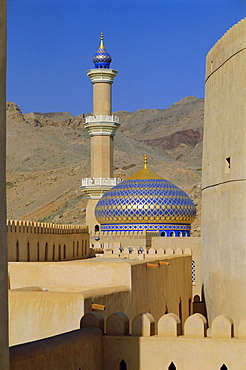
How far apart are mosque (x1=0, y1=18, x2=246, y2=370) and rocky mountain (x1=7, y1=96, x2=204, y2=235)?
32141 mm

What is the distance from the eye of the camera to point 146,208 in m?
28.8

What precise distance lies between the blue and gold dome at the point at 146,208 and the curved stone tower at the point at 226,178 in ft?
47.6

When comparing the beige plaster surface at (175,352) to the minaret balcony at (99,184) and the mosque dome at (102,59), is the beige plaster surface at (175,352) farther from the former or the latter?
the mosque dome at (102,59)

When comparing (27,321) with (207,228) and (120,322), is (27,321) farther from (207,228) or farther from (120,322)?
(207,228)

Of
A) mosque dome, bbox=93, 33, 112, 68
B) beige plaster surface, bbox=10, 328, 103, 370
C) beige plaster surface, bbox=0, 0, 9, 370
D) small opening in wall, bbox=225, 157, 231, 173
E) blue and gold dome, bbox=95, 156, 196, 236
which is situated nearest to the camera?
beige plaster surface, bbox=0, 0, 9, 370

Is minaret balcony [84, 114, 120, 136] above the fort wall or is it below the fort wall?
above

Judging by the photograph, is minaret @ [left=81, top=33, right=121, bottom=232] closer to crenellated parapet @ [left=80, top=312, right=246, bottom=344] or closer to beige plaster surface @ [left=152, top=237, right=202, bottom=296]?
beige plaster surface @ [left=152, top=237, right=202, bottom=296]

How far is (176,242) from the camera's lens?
83.1 ft

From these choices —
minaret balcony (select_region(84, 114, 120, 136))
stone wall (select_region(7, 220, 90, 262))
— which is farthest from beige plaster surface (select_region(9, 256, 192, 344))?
minaret balcony (select_region(84, 114, 120, 136))

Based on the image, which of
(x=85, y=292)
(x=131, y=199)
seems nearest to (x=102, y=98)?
(x=131, y=199)

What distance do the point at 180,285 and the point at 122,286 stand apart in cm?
568

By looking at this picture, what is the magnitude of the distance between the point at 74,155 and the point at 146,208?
59.2 m

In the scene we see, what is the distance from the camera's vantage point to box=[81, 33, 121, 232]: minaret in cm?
3178

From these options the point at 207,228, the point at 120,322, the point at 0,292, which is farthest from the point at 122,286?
the point at 0,292
